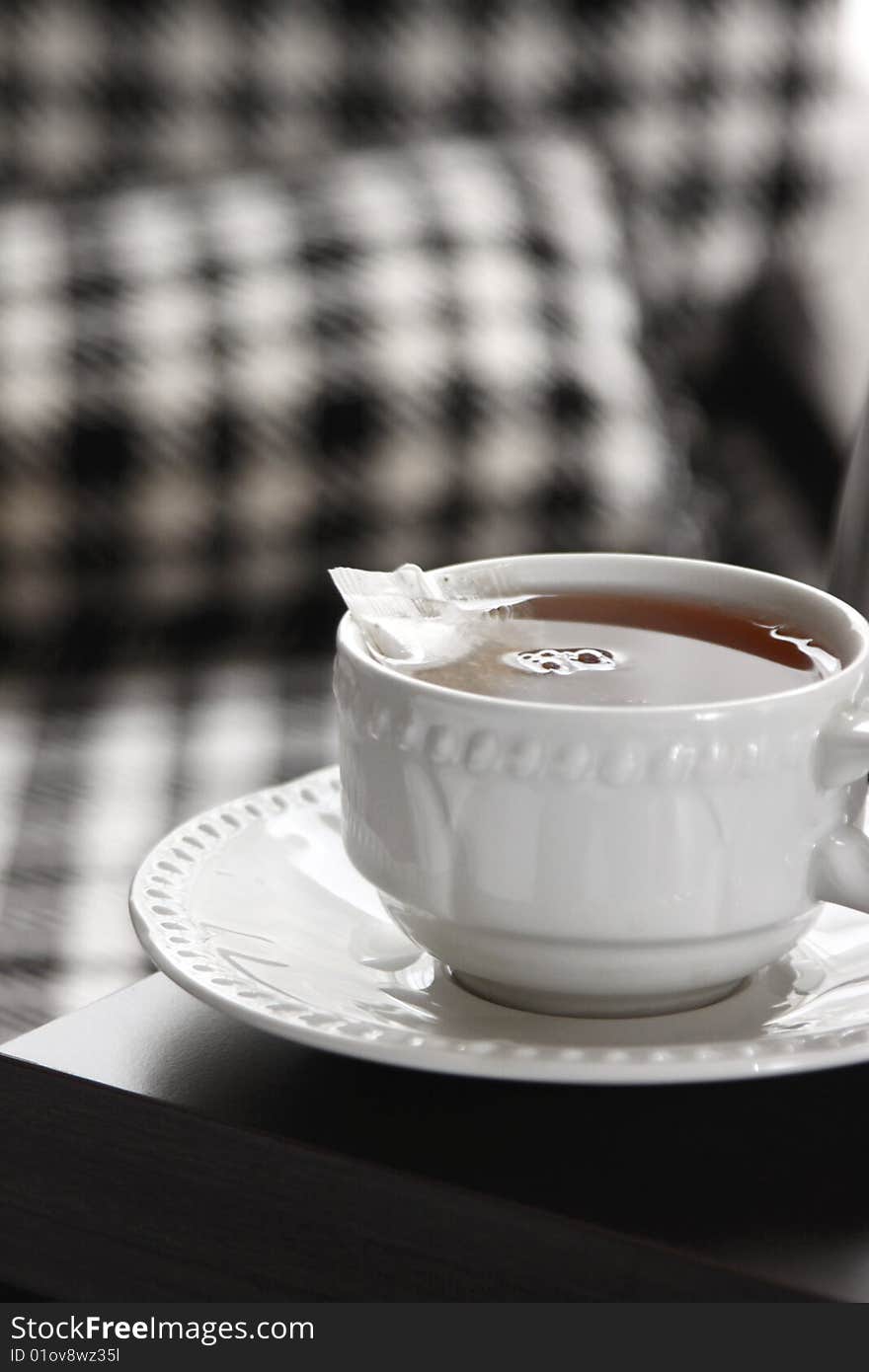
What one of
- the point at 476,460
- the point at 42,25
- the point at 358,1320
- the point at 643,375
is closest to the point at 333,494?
the point at 476,460

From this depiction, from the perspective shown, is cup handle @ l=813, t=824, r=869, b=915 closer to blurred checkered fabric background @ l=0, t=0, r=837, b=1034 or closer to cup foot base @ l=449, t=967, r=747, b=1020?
cup foot base @ l=449, t=967, r=747, b=1020

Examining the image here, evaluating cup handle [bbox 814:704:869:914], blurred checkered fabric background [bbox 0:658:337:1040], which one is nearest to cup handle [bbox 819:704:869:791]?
cup handle [bbox 814:704:869:914]

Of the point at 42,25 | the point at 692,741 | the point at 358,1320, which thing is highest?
the point at 42,25

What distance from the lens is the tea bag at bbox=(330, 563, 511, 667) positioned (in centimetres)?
34

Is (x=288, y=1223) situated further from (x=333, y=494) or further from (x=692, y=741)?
(x=333, y=494)

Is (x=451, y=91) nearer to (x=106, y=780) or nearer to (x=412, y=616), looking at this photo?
(x=106, y=780)

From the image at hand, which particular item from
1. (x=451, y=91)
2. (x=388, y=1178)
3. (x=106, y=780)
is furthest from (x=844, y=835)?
(x=451, y=91)

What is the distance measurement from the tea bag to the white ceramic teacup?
0.01 m

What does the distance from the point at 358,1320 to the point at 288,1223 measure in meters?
0.02

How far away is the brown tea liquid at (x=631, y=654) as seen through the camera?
32 centimetres

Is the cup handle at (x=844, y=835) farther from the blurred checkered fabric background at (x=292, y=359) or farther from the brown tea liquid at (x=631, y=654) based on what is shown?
the blurred checkered fabric background at (x=292, y=359)

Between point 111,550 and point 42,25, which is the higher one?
point 42,25

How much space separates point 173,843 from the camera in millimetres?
387

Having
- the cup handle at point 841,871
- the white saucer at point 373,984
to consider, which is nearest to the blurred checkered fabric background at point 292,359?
the white saucer at point 373,984
